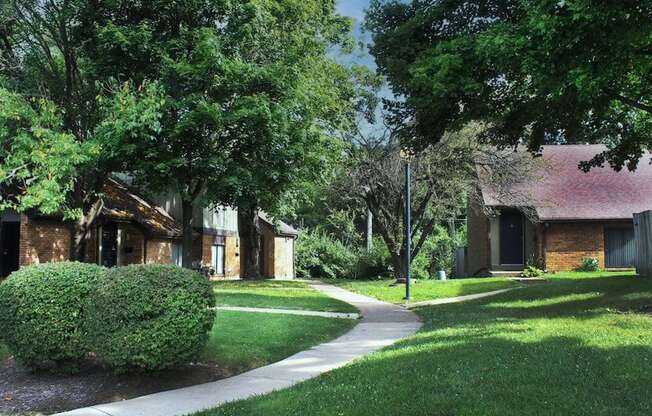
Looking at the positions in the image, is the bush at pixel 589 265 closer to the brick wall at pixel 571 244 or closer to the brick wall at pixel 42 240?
the brick wall at pixel 571 244

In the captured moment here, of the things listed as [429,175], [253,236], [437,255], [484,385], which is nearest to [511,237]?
[429,175]

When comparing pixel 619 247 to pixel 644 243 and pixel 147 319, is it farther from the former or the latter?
pixel 147 319

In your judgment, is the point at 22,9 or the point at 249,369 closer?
the point at 249,369

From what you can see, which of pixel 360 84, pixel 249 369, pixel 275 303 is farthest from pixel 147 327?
pixel 360 84

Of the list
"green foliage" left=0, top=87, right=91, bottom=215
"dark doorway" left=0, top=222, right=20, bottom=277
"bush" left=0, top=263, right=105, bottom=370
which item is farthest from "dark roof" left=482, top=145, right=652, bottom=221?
"bush" left=0, top=263, right=105, bottom=370

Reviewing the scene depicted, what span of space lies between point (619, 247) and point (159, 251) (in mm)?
20664

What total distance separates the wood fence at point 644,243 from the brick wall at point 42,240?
1887 cm

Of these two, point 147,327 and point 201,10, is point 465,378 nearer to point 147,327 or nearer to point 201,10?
point 147,327

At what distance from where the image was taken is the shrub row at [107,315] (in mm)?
7262

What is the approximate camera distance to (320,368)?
328 inches

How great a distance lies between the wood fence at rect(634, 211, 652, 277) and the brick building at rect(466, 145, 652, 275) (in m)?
7.30

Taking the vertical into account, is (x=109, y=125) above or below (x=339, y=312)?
above

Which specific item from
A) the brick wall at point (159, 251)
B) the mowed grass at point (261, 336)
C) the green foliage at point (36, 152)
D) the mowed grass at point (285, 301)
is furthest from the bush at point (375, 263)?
the green foliage at point (36, 152)

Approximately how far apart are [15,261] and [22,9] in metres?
8.13
